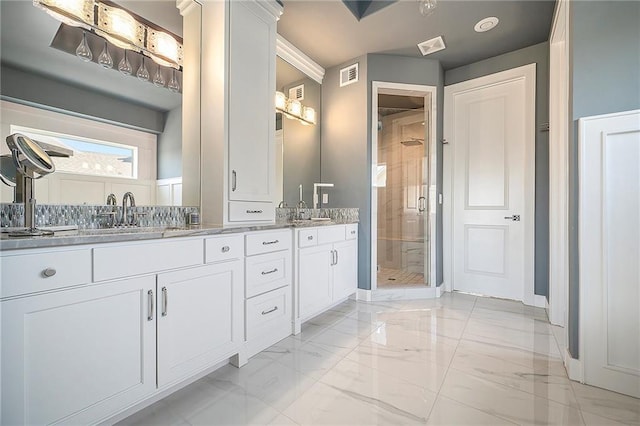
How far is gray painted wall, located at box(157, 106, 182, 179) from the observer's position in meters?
1.96

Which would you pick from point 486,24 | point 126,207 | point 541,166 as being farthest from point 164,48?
point 541,166

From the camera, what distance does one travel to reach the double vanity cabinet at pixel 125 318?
99cm

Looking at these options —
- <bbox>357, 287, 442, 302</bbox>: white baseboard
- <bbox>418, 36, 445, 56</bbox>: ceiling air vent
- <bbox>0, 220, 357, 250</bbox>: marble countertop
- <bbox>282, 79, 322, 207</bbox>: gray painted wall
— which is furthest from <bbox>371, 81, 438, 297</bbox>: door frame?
<bbox>0, 220, 357, 250</bbox>: marble countertop

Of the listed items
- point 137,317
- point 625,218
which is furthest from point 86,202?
point 625,218

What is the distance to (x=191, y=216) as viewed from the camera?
200 centimetres

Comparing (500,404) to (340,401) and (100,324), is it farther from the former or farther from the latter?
(100,324)

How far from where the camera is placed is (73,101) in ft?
5.29

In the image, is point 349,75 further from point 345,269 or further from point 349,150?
point 345,269

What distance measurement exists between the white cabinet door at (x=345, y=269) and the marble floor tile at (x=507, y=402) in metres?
1.29

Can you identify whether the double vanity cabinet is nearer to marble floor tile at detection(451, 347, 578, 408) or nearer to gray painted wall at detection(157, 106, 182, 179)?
gray painted wall at detection(157, 106, 182, 179)

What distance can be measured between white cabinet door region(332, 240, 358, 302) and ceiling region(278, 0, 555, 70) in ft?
6.60

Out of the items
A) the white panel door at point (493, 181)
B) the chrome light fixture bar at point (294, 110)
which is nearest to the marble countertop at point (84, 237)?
the chrome light fixture bar at point (294, 110)

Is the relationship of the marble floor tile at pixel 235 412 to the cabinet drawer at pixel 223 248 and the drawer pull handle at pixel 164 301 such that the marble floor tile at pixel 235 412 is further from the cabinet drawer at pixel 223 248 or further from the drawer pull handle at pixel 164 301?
the cabinet drawer at pixel 223 248

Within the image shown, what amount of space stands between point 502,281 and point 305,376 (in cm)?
256
